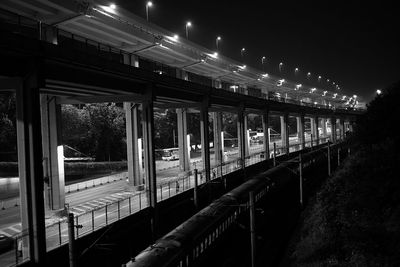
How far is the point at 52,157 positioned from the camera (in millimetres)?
23875

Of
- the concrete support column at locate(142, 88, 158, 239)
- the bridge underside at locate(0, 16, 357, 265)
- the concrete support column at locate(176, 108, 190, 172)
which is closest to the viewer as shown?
the bridge underside at locate(0, 16, 357, 265)

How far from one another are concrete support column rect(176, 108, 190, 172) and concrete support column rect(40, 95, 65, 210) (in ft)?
65.9

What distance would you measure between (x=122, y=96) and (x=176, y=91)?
664 centimetres

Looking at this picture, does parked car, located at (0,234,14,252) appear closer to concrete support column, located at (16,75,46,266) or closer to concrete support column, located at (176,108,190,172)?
concrete support column, located at (16,75,46,266)

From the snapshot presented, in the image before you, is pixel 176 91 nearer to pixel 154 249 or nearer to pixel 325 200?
pixel 325 200

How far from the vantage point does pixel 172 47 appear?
3512 cm

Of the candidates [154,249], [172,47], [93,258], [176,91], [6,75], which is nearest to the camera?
[154,249]

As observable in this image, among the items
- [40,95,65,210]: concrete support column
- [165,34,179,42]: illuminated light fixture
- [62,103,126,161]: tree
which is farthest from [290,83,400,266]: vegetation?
[62,103,126,161]: tree

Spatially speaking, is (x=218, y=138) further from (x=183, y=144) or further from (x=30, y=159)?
(x=30, y=159)

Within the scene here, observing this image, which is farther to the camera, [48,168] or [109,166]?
[109,166]

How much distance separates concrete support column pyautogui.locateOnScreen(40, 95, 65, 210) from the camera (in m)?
23.7

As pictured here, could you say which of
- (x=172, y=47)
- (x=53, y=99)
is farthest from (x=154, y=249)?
(x=172, y=47)

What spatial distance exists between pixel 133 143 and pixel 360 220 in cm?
2162

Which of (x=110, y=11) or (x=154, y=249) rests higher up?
(x=110, y=11)
